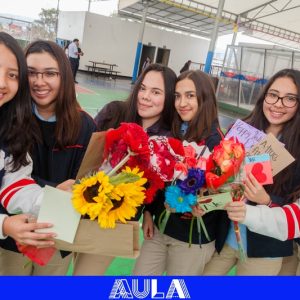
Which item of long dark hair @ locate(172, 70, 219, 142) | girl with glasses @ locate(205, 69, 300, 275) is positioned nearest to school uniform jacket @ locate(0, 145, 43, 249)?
long dark hair @ locate(172, 70, 219, 142)

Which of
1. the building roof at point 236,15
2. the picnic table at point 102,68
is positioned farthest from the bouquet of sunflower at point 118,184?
the picnic table at point 102,68

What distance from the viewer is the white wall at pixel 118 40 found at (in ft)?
59.7

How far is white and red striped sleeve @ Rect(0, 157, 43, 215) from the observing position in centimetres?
124

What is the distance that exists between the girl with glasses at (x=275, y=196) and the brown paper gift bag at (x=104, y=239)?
0.60 meters

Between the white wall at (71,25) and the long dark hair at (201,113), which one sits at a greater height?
the white wall at (71,25)

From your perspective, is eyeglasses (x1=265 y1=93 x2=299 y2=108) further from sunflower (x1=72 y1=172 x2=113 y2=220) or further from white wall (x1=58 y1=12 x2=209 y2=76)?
white wall (x1=58 y1=12 x2=209 y2=76)

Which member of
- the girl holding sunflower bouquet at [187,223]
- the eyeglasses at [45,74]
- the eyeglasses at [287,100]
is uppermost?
the eyeglasses at [287,100]

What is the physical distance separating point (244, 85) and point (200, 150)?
10.7 metres

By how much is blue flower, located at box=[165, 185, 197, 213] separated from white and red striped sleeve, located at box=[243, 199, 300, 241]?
318 mm

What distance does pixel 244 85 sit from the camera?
11359 mm

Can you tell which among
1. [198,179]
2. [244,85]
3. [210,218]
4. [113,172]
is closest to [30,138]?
[113,172]
